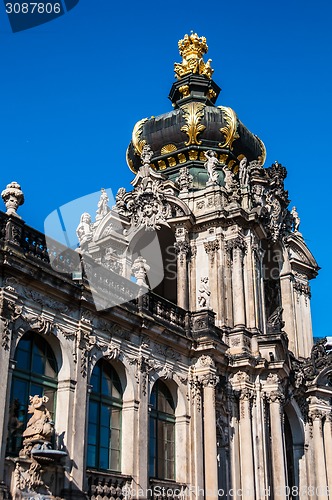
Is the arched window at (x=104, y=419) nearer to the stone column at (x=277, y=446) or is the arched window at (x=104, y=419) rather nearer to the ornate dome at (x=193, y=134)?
the stone column at (x=277, y=446)

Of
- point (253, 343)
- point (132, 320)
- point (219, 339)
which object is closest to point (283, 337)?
point (253, 343)

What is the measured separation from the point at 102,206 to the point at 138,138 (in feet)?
16.2

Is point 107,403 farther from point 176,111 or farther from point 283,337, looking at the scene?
point 176,111

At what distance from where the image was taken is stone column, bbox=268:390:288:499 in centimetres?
2575

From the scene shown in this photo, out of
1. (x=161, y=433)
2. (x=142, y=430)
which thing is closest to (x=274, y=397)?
(x=161, y=433)

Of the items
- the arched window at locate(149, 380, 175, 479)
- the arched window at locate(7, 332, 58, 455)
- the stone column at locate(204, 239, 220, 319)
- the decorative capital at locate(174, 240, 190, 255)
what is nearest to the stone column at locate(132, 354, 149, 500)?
the arched window at locate(149, 380, 175, 479)

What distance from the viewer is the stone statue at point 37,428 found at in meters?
17.3

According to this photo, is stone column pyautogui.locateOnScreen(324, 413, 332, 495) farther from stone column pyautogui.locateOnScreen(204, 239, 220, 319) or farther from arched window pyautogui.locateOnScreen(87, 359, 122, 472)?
arched window pyautogui.locateOnScreen(87, 359, 122, 472)

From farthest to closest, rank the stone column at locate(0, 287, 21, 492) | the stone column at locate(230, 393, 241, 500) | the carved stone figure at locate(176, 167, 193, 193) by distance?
the carved stone figure at locate(176, 167, 193, 193) → the stone column at locate(230, 393, 241, 500) → the stone column at locate(0, 287, 21, 492)

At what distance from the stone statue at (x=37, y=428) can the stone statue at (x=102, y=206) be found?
14.8m

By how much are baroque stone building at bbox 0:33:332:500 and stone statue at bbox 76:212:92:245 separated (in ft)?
0.39

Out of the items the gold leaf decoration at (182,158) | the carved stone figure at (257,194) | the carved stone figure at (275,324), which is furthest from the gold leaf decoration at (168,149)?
the carved stone figure at (275,324)

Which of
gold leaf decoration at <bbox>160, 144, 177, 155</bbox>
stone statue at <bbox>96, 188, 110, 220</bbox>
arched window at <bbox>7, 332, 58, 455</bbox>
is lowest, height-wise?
arched window at <bbox>7, 332, 58, 455</bbox>

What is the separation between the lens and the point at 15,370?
1798 centimetres
